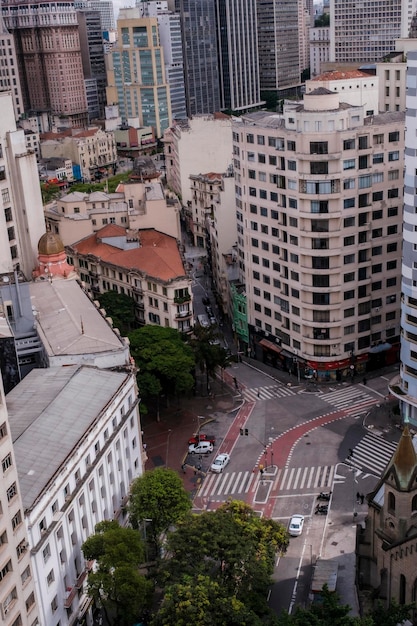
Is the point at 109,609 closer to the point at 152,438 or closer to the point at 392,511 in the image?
the point at 392,511

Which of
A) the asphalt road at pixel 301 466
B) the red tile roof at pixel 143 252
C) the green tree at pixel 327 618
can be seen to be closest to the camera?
the green tree at pixel 327 618

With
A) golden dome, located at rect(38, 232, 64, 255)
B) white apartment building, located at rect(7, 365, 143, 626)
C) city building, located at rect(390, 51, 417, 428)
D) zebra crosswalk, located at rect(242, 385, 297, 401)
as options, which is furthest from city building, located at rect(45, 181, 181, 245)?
white apartment building, located at rect(7, 365, 143, 626)

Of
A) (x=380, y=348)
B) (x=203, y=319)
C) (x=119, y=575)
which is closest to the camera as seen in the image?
(x=119, y=575)

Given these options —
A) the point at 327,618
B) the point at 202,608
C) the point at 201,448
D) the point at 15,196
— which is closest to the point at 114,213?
the point at 15,196

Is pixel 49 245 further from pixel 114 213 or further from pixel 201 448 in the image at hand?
pixel 114 213

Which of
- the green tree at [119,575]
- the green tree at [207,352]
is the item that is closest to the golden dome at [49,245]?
the green tree at [207,352]

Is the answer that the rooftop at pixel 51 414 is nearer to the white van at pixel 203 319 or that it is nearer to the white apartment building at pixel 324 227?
the white apartment building at pixel 324 227
